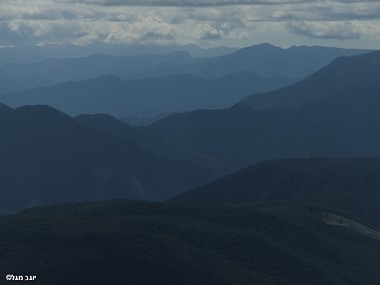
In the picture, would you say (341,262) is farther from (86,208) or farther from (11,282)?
(11,282)

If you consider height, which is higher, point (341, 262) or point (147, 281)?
point (147, 281)

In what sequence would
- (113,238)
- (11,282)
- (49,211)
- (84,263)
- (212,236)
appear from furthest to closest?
(49,211), (212,236), (113,238), (84,263), (11,282)

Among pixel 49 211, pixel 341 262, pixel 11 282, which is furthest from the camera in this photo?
pixel 49 211

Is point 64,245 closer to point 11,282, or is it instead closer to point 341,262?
point 11,282

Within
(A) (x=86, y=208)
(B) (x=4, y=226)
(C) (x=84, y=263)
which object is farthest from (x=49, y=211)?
(C) (x=84, y=263)

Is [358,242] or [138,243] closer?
[138,243]

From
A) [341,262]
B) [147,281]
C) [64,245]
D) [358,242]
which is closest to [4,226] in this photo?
[64,245]
